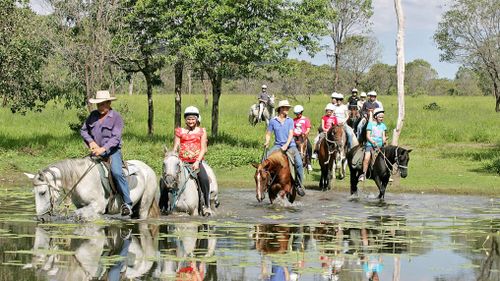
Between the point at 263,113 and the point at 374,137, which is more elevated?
the point at 263,113

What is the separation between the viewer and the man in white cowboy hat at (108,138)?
46.2ft

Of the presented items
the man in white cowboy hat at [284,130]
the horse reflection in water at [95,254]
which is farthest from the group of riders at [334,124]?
the horse reflection in water at [95,254]

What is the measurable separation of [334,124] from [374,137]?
2.96 meters

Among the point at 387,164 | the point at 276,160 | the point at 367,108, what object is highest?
the point at 367,108

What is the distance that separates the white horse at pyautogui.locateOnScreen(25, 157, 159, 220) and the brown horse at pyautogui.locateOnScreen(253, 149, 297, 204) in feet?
11.5

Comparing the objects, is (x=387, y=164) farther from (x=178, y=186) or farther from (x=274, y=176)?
(x=178, y=186)

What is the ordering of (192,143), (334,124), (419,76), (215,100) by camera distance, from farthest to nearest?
(419,76) < (215,100) < (334,124) < (192,143)

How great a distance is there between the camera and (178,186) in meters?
15.3

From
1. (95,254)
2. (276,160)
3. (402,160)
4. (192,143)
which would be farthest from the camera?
(402,160)

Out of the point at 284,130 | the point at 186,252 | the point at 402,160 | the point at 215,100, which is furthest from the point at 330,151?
the point at 215,100

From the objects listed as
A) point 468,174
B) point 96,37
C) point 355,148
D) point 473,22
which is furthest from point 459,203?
point 473,22

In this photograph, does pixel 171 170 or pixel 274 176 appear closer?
pixel 171 170

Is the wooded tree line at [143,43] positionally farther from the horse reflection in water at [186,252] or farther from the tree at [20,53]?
the horse reflection in water at [186,252]

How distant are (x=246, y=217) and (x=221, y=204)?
8.10 ft
